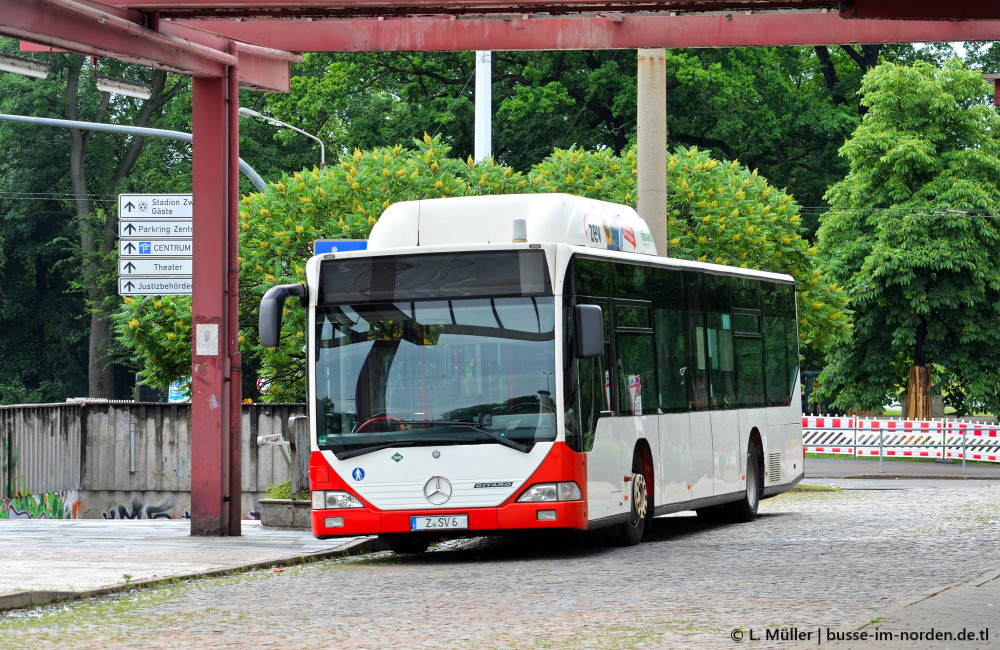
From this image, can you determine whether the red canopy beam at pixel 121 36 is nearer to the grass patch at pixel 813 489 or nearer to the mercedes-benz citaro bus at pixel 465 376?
the mercedes-benz citaro bus at pixel 465 376

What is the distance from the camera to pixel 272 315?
A: 14.9 m

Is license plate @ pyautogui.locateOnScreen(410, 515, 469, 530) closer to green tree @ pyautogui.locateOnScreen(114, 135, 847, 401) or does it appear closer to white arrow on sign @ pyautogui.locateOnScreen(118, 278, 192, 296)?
white arrow on sign @ pyautogui.locateOnScreen(118, 278, 192, 296)

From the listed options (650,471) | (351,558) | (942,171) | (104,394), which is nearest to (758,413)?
(650,471)

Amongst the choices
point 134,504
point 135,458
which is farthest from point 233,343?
point 134,504

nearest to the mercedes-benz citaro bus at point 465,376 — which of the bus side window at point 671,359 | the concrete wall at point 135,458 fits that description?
the bus side window at point 671,359

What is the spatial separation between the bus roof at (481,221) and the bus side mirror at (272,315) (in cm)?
102

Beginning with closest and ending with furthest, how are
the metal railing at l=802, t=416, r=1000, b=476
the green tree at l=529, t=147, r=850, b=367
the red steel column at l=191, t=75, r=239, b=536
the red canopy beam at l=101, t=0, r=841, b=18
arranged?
the red canopy beam at l=101, t=0, r=841, b=18, the red steel column at l=191, t=75, r=239, b=536, the green tree at l=529, t=147, r=850, b=367, the metal railing at l=802, t=416, r=1000, b=476

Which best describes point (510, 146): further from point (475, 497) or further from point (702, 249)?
point (475, 497)

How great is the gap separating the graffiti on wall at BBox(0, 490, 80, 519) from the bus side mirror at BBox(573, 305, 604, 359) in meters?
10.8

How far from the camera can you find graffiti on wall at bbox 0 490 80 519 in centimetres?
2286

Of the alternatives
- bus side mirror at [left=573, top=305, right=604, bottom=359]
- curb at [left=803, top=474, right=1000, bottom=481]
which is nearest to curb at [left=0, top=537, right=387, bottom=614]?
bus side mirror at [left=573, top=305, right=604, bottom=359]

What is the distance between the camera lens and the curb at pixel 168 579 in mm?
11359

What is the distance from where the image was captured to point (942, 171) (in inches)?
1880

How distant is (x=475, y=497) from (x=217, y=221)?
493 centimetres
